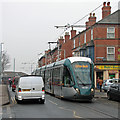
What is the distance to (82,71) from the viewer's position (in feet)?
67.2

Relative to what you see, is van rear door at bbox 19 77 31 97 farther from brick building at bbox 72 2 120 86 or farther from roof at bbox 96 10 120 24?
roof at bbox 96 10 120 24

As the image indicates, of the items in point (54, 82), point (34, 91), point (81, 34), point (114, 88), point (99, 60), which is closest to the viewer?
point (34, 91)

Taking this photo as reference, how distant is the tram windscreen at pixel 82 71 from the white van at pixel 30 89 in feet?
9.55

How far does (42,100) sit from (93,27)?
28052 millimetres

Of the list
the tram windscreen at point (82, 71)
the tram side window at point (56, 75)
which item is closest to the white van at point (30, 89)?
the tram windscreen at point (82, 71)

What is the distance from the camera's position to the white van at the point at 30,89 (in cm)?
1833

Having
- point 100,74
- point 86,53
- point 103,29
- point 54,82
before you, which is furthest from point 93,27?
point 54,82

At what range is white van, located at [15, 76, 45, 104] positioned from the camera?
1833 cm

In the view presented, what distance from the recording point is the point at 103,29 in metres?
44.8

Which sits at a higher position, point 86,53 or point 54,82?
point 86,53

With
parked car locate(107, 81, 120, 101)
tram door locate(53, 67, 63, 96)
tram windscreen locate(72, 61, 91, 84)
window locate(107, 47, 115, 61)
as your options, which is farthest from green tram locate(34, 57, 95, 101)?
window locate(107, 47, 115, 61)

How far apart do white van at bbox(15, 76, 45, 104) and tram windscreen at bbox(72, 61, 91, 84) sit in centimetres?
291

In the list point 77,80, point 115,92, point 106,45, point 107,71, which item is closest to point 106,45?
point 106,45

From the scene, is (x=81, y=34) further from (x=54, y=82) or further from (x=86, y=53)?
(x=54, y=82)
